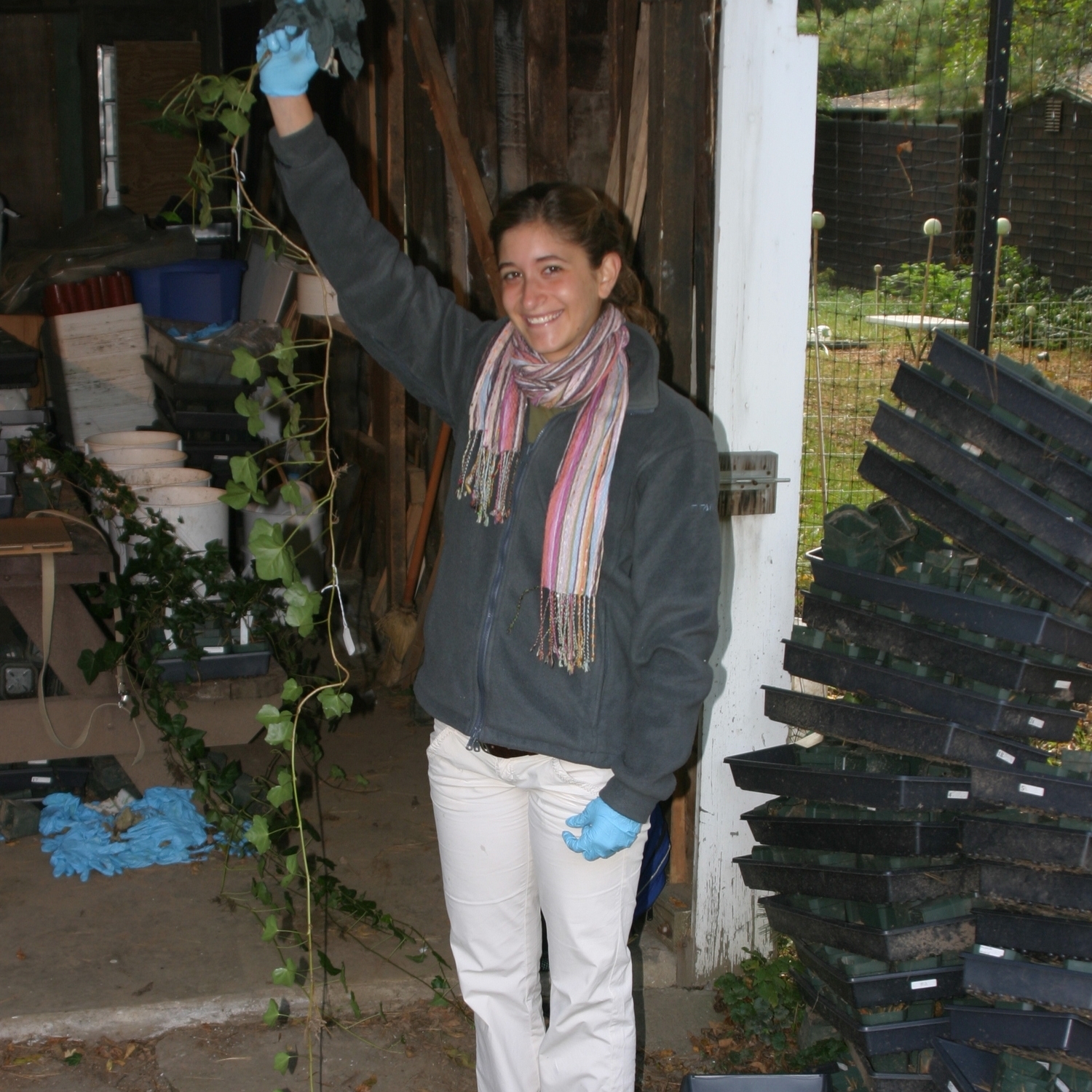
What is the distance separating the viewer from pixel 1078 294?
6098 millimetres

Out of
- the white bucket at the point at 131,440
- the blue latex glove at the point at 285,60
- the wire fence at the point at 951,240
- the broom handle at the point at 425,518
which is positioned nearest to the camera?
the blue latex glove at the point at 285,60

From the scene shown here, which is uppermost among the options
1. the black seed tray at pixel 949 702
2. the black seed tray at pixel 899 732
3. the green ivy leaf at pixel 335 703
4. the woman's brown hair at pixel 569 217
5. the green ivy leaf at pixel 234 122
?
the green ivy leaf at pixel 234 122

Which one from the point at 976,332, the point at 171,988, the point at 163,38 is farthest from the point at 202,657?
the point at 163,38

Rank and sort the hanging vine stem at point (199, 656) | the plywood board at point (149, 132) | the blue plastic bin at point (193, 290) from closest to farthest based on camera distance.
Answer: the hanging vine stem at point (199, 656) < the blue plastic bin at point (193, 290) < the plywood board at point (149, 132)

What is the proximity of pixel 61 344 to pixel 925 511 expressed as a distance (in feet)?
15.0

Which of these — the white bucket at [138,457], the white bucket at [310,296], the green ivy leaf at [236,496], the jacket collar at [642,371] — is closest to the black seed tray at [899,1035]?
the jacket collar at [642,371]

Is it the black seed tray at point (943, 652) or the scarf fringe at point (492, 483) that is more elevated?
the scarf fringe at point (492, 483)

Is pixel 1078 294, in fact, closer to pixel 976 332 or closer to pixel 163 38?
pixel 976 332

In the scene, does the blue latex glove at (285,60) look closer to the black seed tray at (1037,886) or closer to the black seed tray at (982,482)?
the black seed tray at (982,482)

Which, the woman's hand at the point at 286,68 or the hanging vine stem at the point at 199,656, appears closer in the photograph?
the woman's hand at the point at 286,68

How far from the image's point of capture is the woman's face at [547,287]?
2070 mm

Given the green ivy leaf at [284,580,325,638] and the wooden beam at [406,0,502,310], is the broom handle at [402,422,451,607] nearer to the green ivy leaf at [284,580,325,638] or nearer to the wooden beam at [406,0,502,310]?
the wooden beam at [406,0,502,310]

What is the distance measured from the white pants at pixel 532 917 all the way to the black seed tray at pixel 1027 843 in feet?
2.72

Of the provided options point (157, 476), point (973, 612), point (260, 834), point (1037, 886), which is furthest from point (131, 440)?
point (1037, 886)
